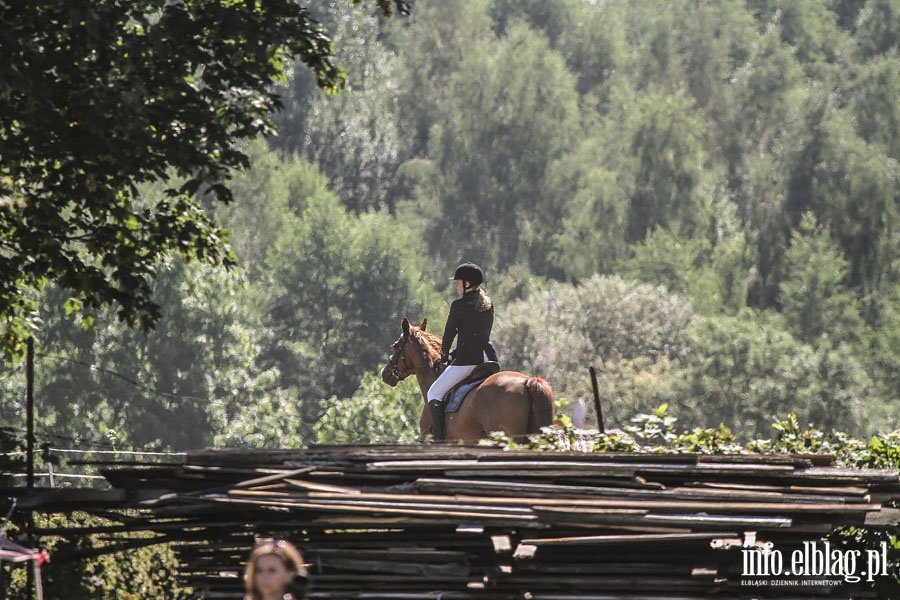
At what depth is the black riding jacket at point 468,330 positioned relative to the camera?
21125 mm

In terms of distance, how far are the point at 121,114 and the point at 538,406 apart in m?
7.14

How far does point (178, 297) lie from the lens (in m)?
74.1

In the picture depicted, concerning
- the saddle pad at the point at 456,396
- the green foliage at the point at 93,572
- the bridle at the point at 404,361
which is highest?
the bridle at the point at 404,361

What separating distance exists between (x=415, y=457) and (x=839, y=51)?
318 feet

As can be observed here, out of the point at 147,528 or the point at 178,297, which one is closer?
the point at 147,528

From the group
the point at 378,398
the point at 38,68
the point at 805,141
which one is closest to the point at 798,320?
the point at 805,141

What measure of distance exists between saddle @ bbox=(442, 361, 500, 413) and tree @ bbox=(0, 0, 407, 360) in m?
4.99

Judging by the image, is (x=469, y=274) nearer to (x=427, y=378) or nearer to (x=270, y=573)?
(x=427, y=378)

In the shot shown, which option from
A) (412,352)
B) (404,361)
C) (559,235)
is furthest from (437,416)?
(559,235)

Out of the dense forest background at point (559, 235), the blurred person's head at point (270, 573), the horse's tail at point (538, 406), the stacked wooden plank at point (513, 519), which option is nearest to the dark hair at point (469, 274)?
the horse's tail at point (538, 406)

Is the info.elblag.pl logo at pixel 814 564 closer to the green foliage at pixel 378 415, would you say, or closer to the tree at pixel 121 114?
the tree at pixel 121 114

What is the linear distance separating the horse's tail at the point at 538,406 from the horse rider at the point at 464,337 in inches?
30.8

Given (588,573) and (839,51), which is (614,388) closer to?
(839,51)

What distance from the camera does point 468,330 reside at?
21359 mm
